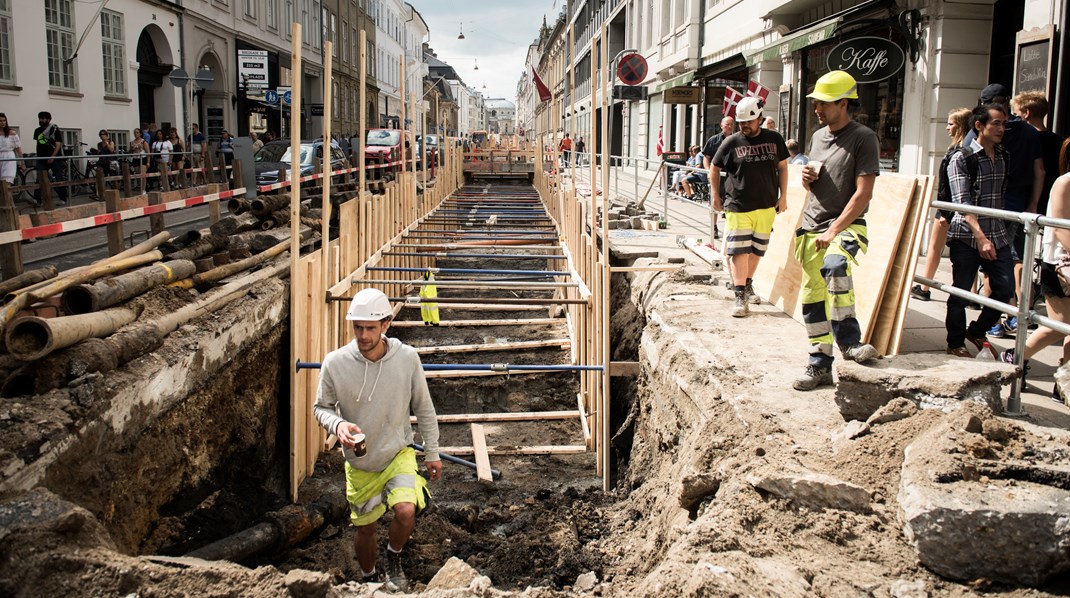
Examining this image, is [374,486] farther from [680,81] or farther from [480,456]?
[680,81]

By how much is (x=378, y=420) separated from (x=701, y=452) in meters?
1.85

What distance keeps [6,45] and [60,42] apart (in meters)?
2.20

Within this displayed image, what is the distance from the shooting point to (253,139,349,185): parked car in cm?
1733

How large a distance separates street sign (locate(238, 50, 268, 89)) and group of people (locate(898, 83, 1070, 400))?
23.9 meters

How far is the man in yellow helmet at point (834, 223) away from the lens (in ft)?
15.8

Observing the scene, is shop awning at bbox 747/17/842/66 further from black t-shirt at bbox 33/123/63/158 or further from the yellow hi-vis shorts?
black t-shirt at bbox 33/123/63/158

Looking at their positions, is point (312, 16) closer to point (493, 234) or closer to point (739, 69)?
point (739, 69)

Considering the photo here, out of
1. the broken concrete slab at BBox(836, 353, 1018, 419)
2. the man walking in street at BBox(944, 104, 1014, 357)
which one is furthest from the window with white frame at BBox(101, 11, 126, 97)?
the broken concrete slab at BBox(836, 353, 1018, 419)

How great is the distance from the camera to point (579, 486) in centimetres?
693

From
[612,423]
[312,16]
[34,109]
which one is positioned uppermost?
[312,16]

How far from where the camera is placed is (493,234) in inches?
528

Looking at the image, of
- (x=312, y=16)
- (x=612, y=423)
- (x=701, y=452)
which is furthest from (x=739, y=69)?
(x=312, y=16)

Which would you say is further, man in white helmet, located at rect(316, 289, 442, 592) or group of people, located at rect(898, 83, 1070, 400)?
group of people, located at rect(898, 83, 1070, 400)

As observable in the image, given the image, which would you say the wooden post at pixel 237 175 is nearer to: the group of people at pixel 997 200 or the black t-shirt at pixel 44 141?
the black t-shirt at pixel 44 141
